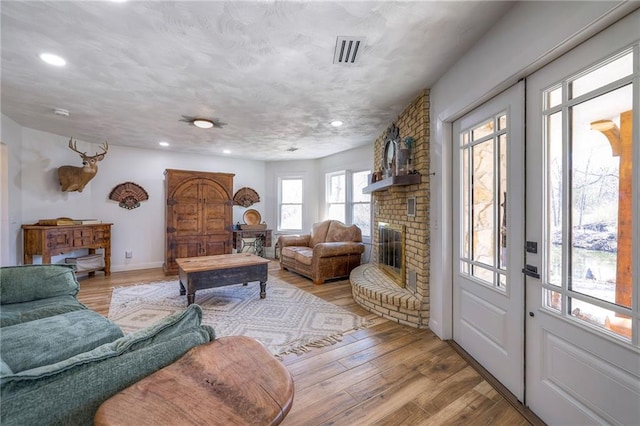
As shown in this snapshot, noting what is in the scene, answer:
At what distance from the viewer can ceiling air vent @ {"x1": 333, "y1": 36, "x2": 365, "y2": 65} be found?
6.36ft

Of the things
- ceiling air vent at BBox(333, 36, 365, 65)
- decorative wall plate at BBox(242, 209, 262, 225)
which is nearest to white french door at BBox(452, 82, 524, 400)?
ceiling air vent at BBox(333, 36, 365, 65)

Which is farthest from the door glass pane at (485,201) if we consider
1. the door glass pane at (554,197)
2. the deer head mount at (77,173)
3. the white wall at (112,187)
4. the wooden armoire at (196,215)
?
the white wall at (112,187)

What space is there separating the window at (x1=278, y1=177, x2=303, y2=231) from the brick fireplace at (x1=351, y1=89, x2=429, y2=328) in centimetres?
324

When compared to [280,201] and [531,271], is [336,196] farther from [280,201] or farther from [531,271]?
[531,271]

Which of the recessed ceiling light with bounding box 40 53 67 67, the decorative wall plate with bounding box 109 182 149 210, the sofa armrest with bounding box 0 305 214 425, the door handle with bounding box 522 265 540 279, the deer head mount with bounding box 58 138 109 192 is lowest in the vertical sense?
the sofa armrest with bounding box 0 305 214 425

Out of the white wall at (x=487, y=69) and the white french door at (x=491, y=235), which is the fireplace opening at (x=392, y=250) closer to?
the white wall at (x=487, y=69)

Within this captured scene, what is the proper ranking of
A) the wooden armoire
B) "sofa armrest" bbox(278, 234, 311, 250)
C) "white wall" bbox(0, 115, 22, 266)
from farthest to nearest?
"sofa armrest" bbox(278, 234, 311, 250) → the wooden armoire → "white wall" bbox(0, 115, 22, 266)

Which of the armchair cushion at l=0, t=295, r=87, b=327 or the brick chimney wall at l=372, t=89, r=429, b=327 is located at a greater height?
the brick chimney wall at l=372, t=89, r=429, b=327

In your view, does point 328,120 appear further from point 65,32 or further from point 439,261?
point 65,32

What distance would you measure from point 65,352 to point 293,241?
4034 millimetres

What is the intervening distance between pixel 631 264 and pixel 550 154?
673 mm

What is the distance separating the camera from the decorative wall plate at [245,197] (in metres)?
6.36

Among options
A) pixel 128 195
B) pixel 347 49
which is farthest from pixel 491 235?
pixel 128 195

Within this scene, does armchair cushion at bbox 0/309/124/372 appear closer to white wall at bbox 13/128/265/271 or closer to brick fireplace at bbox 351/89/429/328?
brick fireplace at bbox 351/89/429/328
